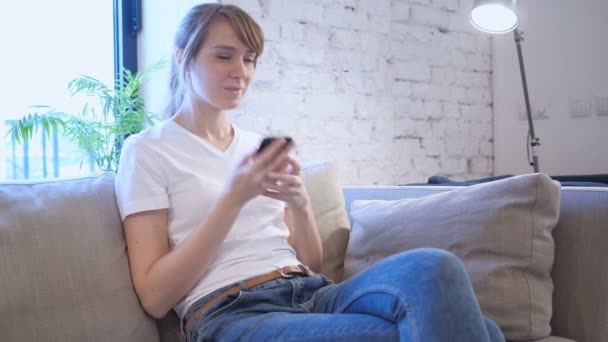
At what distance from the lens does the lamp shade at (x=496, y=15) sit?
2.30 meters

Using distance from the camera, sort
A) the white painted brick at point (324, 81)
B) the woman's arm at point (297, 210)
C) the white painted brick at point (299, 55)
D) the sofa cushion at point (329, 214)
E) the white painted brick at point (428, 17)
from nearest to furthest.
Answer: the woman's arm at point (297, 210), the sofa cushion at point (329, 214), the white painted brick at point (299, 55), the white painted brick at point (324, 81), the white painted brick at point (428, 17)

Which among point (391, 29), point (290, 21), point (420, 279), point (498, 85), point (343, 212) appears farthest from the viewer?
point (498, 85)

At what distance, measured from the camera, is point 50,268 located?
48.2 inches

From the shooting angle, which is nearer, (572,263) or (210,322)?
(210,322)

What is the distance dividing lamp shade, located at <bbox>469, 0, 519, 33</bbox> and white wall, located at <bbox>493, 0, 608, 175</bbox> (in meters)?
0.84

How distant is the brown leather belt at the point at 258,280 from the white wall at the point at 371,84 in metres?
1.20

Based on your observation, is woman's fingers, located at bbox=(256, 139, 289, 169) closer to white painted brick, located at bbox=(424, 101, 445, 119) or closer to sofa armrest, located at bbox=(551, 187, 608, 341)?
sofa armrest, located at bbox=(551, 187, 608, 341)

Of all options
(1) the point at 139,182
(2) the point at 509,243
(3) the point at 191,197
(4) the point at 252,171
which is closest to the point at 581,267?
(2) the point at 509,243

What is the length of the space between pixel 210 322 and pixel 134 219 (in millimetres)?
274

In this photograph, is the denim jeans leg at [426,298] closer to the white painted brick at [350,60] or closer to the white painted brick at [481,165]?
the white painted brick at [350,60]

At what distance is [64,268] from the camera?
1.24 m

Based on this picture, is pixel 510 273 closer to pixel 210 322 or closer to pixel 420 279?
pixel 420 279

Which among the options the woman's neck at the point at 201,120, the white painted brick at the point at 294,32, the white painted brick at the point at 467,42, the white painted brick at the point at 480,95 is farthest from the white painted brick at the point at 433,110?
the woman's neck at the point at 201,120

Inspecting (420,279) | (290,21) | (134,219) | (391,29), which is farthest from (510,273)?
(391,29)
